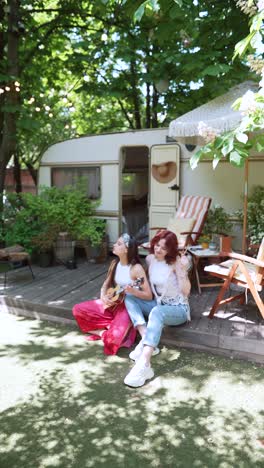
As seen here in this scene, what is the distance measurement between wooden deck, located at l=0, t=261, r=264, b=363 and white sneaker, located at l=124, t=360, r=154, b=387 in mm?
646

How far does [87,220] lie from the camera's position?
261 inches

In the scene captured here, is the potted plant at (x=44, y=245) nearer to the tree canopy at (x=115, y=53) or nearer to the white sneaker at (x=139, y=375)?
the tree canopy at (x=115, y=53)

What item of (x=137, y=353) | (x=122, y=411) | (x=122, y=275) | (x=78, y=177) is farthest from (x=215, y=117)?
(x=78, y=177)

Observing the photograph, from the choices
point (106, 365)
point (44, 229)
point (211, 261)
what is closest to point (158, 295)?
point (106, 365)

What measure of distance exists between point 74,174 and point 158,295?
15.1 ft

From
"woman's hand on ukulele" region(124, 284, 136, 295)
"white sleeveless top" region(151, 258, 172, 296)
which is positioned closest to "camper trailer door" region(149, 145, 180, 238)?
"white sleeveless top" region(151, 258, 172, 296)

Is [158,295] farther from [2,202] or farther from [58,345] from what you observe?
[2,202]

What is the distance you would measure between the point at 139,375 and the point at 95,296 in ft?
6.16

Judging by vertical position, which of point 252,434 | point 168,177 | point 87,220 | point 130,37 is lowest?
point 252,434

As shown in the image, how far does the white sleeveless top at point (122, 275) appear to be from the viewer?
3.51 meters

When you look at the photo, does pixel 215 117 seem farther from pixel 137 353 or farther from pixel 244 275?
pixel 137 353

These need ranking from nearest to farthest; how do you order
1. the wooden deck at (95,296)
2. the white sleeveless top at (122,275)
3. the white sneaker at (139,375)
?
the white sneaker at (139,375) < the wooden deck at (95,296) < the white sleeveless top at (122,275)

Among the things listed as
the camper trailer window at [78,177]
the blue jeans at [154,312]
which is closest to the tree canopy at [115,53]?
the camper trailer window at [78,177]

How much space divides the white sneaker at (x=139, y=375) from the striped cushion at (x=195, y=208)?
9.41ft
